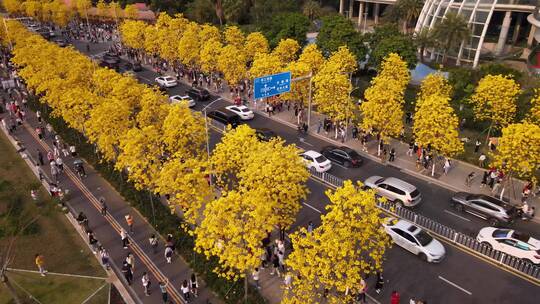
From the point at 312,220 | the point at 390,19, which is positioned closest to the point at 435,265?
the point at 312,220

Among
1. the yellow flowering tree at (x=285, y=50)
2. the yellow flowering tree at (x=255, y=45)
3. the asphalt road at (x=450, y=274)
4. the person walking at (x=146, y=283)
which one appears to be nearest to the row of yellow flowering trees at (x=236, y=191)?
the asphalt road at (x=450, y=274)

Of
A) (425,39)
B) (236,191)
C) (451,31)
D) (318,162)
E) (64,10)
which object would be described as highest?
(451,31)

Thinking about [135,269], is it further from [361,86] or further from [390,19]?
[390,19]

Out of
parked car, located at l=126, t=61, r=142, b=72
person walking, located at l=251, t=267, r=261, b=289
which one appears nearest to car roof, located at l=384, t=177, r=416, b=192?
person walking, located at l=251, t=267, r=261, b=289

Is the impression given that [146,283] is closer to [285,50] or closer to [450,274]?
[450,274]

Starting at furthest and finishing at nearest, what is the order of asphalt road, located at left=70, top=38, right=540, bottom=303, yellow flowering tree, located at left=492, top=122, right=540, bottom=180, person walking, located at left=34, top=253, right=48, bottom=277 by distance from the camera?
yellow flowering tree, located at left=492, top=122, right=540, bottom=180, person walking, located at left=34, top=253, right=48, bottom=277, asphalt road, located at left=70, top=38, right=540, bottom=303

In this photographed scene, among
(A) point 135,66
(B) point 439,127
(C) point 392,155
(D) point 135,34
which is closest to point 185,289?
(B) point 439,127

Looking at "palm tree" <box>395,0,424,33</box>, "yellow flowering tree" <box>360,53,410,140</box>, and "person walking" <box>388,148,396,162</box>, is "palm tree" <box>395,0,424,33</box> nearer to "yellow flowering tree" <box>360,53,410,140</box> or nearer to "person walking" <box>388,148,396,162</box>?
"yellow flowering tree" <box>360,53,410,140</box>
